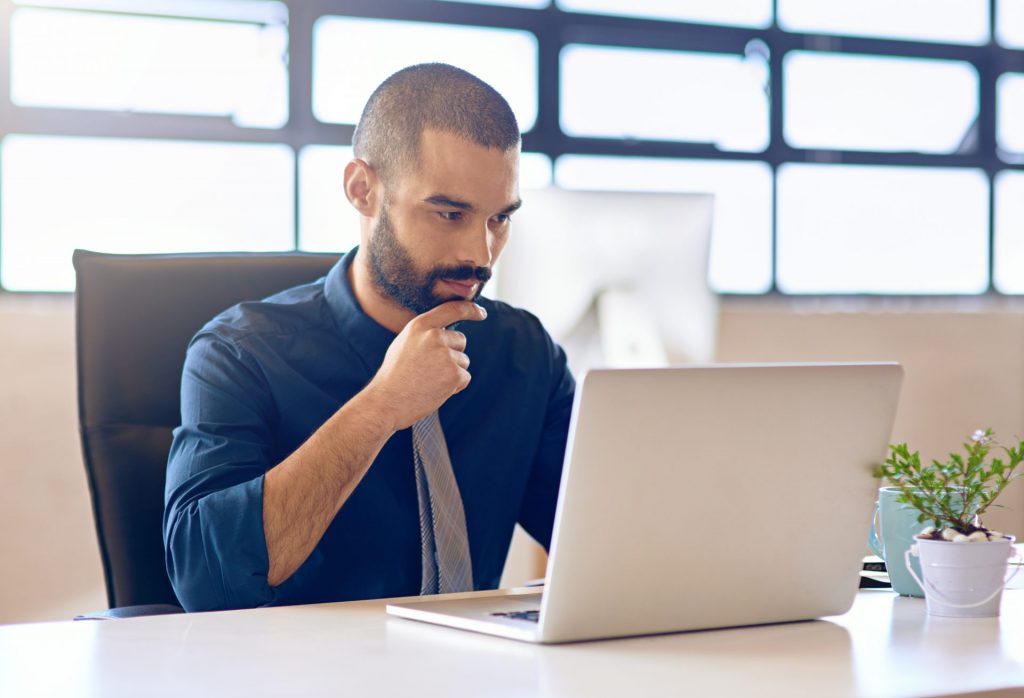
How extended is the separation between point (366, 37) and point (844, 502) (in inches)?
104

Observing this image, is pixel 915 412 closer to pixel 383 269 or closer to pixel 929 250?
pixel 929 250

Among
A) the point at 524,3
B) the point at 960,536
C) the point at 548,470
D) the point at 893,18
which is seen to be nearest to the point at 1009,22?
the point at 893,18

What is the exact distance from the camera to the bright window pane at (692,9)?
12.1 feet

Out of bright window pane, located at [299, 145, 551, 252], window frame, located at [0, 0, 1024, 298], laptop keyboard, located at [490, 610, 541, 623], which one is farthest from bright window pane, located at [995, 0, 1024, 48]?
laptop keyboard, located at [490, 610, 541, 623]

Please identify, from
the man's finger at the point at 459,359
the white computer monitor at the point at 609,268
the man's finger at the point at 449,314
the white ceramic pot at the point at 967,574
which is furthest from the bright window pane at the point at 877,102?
the white ceramic pot at the point at 967,574

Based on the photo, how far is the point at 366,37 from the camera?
345 centimetres

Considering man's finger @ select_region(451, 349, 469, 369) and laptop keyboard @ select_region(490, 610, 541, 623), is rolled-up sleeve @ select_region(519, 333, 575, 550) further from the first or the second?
laptop keyboard @ select_region(490, 610, 541, 623)

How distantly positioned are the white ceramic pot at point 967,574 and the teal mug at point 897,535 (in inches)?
2.6

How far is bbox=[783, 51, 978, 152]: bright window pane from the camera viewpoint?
3.97m

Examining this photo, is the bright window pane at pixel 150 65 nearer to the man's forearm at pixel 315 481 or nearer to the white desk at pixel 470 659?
the man's forearm at pixel 315 481

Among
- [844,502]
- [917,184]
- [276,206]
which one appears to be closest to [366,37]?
[276,206]

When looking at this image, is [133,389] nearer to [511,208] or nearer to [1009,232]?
[511,208]

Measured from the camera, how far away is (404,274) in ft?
5.38

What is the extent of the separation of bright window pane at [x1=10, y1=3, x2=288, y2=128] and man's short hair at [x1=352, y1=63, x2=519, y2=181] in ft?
5.75
